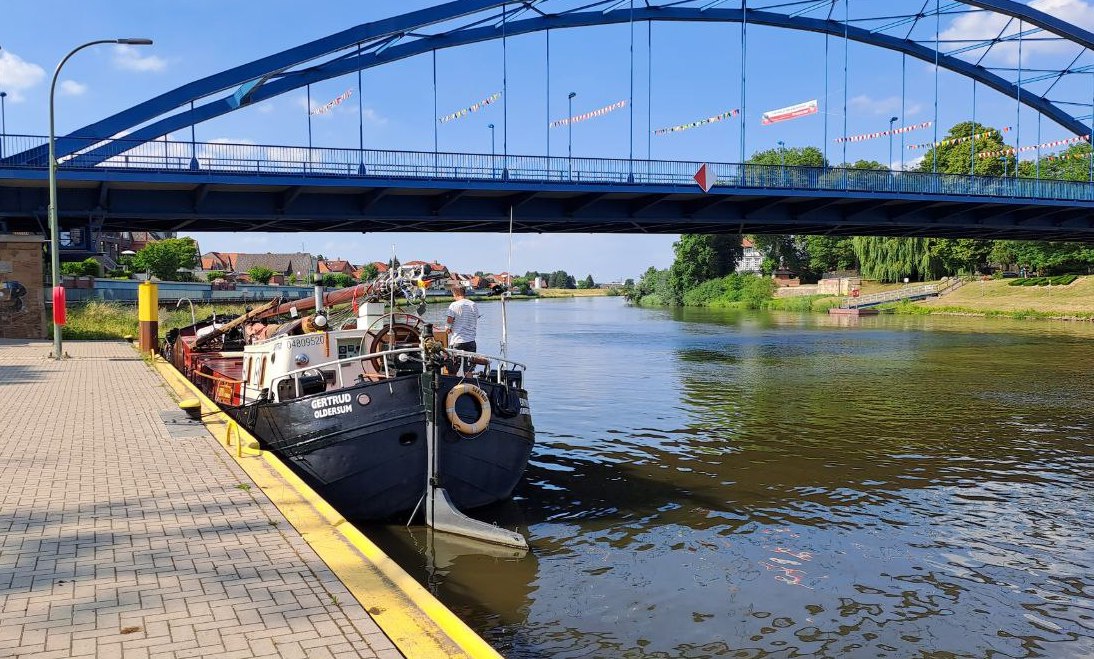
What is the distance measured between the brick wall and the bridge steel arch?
290 centimetres

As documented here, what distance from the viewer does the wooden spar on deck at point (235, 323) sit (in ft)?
56.4

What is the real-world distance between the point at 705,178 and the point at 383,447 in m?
21.6

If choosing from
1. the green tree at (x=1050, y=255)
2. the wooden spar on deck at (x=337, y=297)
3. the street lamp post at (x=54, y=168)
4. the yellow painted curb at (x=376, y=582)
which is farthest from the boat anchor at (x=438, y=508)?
the green tree at (x=1050, y=255)

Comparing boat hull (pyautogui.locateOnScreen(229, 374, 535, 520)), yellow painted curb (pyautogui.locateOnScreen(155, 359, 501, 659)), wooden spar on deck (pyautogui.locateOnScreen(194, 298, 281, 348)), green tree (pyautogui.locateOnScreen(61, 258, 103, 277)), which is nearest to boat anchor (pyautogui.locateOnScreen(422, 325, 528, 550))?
boat hull (pyautogui.locateOnScreen(229, 374, 535, 520))

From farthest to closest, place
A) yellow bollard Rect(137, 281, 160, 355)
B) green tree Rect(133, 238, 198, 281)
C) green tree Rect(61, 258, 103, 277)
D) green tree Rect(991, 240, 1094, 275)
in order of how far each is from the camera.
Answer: green tree Rect(133, 238, 198, 281) → green tree Rect(991, 240, 1094, 275) → green tree Rect(61, 258, 103, 277) → yellow bollard Rect(137, 281, 160, 355)

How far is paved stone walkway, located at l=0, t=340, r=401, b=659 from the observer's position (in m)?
4.66

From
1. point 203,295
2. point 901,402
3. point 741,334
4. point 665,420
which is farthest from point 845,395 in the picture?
point 203,295

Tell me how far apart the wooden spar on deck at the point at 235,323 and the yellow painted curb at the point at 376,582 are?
9062mm

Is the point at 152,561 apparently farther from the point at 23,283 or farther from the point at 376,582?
the point at 23,283

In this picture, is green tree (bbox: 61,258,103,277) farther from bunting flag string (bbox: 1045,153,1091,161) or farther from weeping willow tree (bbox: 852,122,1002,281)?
bunting flag string (bbox: 1045,153,1091,161)

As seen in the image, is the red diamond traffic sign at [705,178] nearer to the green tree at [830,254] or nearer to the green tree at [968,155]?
the green tree at [968,155]

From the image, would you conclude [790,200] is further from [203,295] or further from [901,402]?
[203,295]

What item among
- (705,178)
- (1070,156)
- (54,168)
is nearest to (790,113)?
(705,178)

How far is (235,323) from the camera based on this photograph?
60.0 feet
